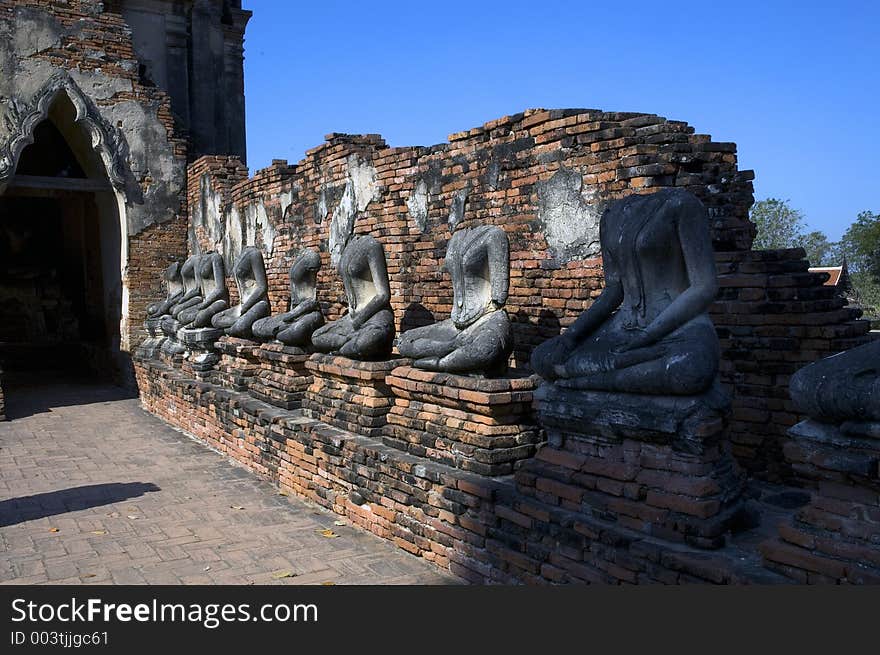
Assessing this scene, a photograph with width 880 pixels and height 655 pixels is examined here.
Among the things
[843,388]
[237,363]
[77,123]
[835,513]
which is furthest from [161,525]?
[77,123]

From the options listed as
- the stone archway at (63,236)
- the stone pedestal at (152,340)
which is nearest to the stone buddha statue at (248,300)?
the stone pedestal at (152,340)

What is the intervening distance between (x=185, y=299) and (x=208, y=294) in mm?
532

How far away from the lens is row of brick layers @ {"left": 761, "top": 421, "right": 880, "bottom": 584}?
2.71m

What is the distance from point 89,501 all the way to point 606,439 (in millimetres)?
4145

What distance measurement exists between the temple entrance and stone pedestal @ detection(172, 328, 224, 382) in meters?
3.53

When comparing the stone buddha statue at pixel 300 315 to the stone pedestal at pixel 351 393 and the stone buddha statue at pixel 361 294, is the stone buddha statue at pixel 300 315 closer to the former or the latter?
the stone buddha statue at pixel 361 294

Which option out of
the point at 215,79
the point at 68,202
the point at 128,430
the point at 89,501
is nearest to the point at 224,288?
the point at 128,430

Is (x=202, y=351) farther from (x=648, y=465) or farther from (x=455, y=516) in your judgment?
(x=648, y=465)

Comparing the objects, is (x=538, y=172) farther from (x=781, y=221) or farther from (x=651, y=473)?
(x=781, y=221)

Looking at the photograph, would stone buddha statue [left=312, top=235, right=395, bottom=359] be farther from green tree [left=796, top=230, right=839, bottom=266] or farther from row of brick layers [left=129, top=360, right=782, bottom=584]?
green tree [left=796, top=230, right=839, bottom=266]

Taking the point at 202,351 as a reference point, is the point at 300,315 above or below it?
above

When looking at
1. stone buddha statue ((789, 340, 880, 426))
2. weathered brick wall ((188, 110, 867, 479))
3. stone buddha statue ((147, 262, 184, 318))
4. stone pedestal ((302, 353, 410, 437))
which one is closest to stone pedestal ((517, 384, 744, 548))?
stone buddha statue ((789, 340, 880, 426))

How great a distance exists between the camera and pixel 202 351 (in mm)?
9195

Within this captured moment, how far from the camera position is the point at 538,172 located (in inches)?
237
